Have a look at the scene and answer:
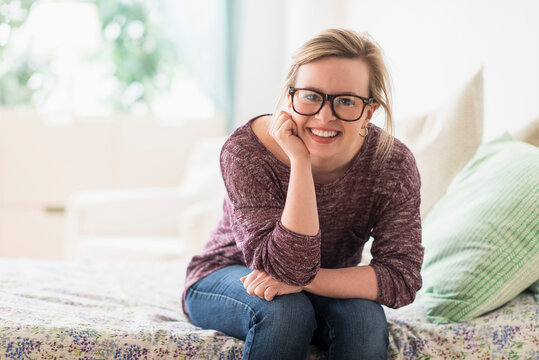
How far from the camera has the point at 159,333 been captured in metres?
1.26

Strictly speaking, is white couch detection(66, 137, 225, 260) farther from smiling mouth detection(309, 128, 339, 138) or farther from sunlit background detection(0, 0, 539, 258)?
smiling mouth detection(309, 128, 339, 138)

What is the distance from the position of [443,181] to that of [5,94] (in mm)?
3127

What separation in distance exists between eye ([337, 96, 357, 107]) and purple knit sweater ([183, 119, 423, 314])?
6.0 inches

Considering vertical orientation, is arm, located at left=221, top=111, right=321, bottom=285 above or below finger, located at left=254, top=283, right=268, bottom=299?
above

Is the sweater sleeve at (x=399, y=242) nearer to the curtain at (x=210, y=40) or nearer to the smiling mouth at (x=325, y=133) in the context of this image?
the smiling mouth at (x=325, y=133)

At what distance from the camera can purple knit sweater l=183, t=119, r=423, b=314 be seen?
1.21m

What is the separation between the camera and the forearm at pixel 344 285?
122cm

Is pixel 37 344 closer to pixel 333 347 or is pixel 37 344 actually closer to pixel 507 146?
pixel 333 347

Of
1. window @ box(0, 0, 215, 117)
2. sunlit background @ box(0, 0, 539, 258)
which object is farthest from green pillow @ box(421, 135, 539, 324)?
window @ box(0, 0, 215, 117)

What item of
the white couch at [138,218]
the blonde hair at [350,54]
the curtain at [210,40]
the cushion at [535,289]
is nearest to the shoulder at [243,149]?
the blonde hair at [350,54]

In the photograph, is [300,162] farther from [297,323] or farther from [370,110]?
[297,323]

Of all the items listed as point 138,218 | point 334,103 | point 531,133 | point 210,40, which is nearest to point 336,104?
point 334,103

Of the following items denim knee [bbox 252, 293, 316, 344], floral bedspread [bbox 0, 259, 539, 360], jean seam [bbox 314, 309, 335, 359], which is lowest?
floral bedspread [bbox 0, 259, 539, 360]

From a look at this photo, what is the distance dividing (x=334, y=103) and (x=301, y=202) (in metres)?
0.19
